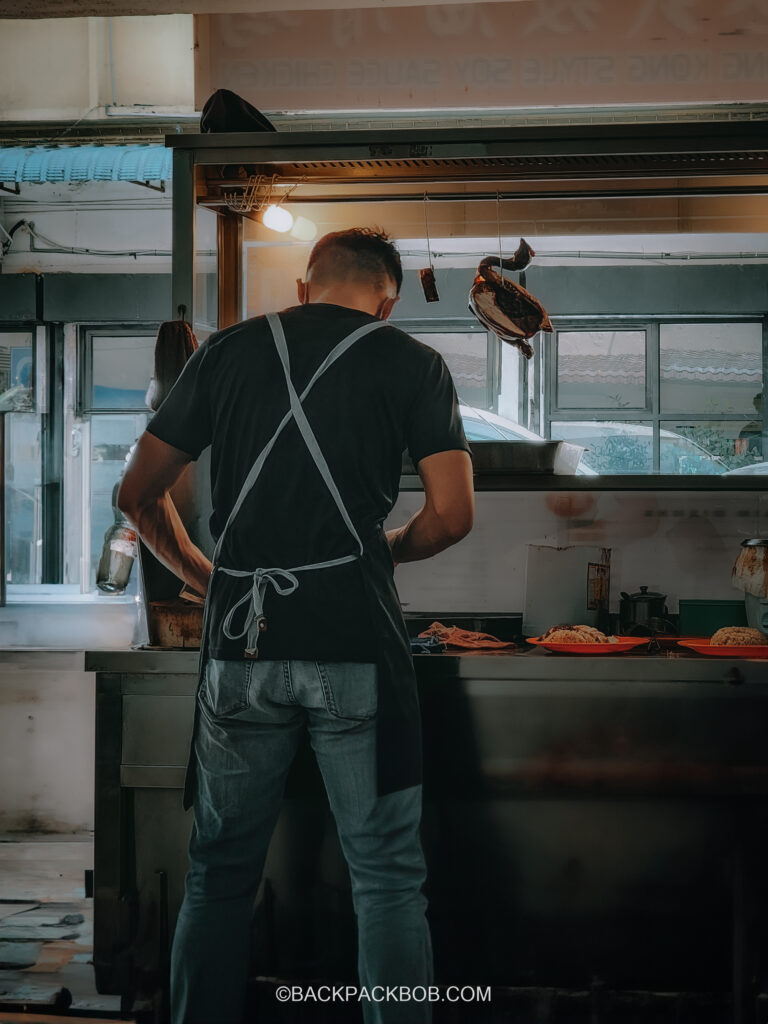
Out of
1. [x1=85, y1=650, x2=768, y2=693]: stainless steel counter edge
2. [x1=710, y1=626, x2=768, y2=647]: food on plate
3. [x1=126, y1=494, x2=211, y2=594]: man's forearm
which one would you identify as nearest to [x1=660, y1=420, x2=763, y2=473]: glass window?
[x1=710, y1=626, x2=768, y2=647]: food on plate

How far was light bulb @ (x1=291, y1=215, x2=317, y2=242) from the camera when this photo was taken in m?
3.23

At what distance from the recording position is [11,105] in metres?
4.42

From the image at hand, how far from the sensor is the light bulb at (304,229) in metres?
3.23

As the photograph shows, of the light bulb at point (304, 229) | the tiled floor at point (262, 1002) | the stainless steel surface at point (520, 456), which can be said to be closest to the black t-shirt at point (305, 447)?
the stainless steel surface at point (520, 456)

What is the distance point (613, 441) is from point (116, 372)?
3256 mm

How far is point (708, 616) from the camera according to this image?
270cm

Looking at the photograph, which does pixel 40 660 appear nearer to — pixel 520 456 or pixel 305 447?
pixel 520 456

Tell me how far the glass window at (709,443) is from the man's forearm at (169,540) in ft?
13.2

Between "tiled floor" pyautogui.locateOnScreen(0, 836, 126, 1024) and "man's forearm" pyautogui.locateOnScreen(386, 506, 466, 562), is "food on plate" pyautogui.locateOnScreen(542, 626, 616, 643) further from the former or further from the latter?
"tiled floor" pyautogui.locateOnScreen(0, 836, 126, 1024)

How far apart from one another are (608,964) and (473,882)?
0.38 metres

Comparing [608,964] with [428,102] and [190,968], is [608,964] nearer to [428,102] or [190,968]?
[190,968]

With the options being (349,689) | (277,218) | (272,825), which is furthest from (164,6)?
(272,825)

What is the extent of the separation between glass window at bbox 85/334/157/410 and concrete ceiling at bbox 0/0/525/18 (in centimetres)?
322

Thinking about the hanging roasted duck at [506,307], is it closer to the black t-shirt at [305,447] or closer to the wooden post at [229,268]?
the wooden post at [229,268]
